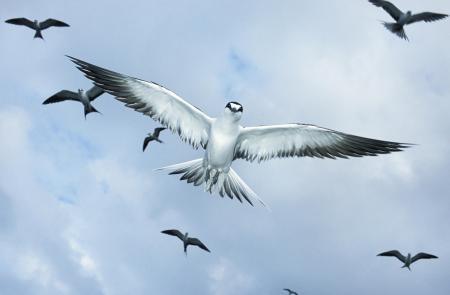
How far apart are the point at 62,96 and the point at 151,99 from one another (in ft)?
32.8

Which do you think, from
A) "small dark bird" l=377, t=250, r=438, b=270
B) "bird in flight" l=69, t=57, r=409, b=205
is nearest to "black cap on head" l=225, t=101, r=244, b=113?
"bird in flight" l=69, t=57, r=409, b=205

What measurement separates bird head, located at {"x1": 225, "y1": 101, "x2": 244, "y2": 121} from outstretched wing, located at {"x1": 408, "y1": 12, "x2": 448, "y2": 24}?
13062mm

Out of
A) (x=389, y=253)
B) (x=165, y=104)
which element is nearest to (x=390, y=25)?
Result: (x=389, y=253)

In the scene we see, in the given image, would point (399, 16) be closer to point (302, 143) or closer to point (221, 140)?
point (302, 143)

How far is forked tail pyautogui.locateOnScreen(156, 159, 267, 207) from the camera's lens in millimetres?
24078

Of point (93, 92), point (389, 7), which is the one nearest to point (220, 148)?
point (93, 92)

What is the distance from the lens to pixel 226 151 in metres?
23.4

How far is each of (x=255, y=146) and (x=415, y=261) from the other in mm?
16891

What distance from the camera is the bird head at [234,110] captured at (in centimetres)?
2269

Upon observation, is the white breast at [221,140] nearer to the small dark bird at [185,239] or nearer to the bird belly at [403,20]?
the small dark bird at [185,239]

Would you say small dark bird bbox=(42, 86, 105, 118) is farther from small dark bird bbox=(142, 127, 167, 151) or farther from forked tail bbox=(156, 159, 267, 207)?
forked tail bbox=(156, 159, 267, 207)

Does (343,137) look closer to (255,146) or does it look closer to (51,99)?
(255,146)

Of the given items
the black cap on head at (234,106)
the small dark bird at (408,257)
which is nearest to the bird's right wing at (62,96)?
the black cap on head at (234,106)

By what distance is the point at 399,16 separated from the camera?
32812 mm
